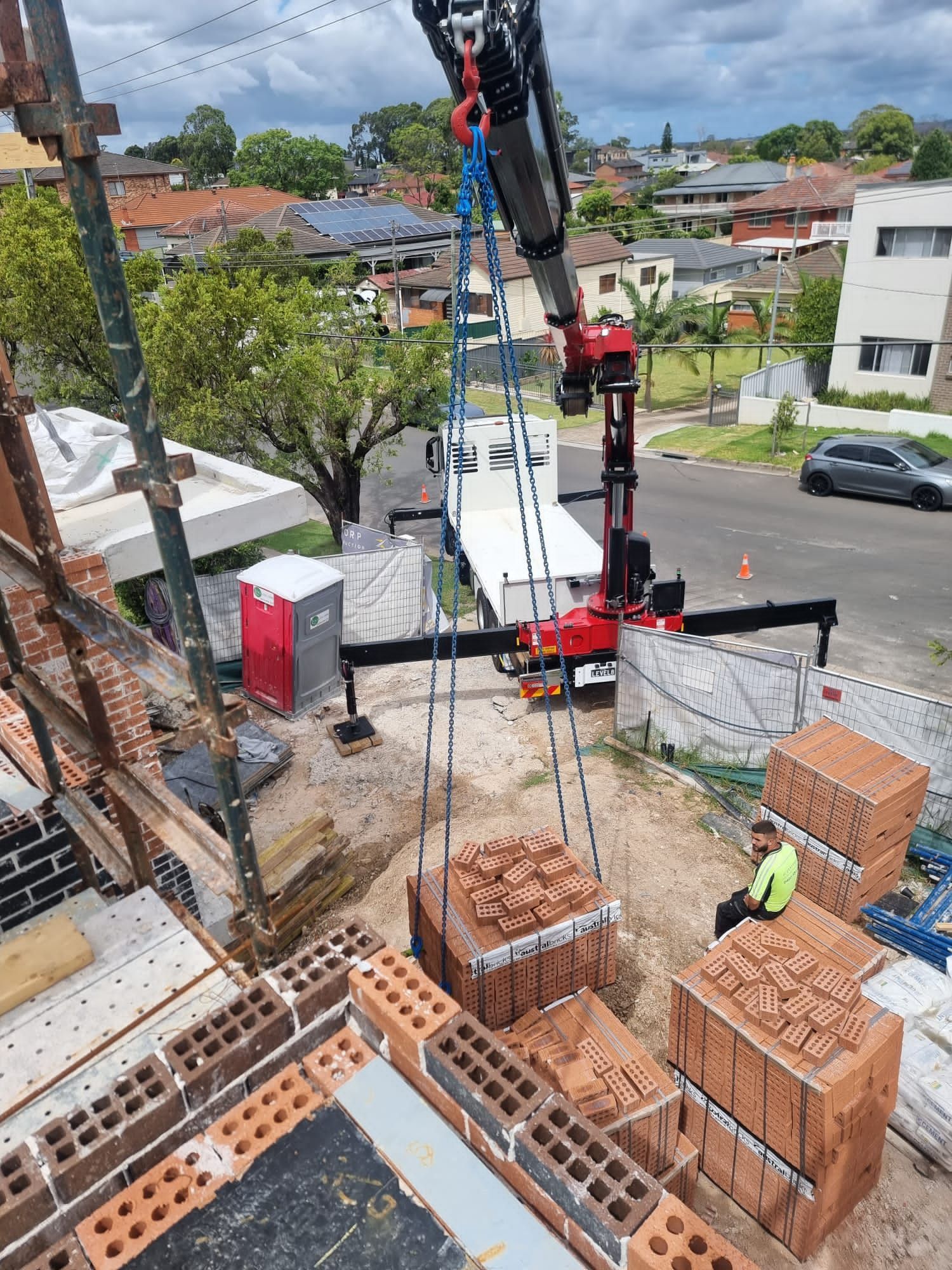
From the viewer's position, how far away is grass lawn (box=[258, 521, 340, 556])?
2064 centimetres

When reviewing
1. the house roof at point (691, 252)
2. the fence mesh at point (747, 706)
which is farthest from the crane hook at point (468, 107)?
the house roof at point (691, 252)

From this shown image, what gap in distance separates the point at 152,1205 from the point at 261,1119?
453 millimetres

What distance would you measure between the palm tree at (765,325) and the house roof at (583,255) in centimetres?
686

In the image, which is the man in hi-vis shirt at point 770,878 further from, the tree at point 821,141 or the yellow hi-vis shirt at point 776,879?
the tree at point 821,141

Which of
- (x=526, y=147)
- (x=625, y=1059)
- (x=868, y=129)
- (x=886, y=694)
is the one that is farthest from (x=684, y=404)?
(x=868, y=129)

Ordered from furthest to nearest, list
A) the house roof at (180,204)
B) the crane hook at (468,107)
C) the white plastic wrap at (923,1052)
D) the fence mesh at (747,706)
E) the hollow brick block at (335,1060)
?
the house roof at (180,204)
the fence mesh at (747,706)
the white plastic wrap at (923,1052)
the crane hook at (468,107)
the hollow brick block at (335,1060)

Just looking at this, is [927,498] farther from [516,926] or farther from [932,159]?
Answer: [932,159]

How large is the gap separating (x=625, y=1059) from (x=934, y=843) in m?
5.27

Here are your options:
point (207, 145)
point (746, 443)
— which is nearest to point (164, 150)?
point (207, 145)

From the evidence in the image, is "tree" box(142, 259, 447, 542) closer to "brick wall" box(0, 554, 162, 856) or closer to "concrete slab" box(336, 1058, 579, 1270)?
"brick wall" box(0, 554, 162, 856)

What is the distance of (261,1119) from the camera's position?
340 centimetres

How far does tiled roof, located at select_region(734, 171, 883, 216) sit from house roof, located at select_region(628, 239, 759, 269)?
786cm

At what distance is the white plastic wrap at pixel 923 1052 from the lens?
20.2 feet

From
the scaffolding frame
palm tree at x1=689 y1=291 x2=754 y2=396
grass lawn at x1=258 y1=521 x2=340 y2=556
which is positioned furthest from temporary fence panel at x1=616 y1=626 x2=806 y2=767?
palm tree at x1=689 y1=291 x2=754 y2=396
